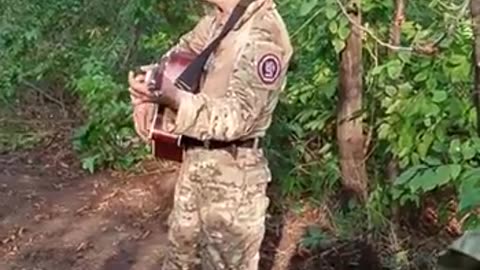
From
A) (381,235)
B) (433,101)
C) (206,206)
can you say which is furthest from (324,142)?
(206,206)

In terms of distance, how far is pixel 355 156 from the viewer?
6477 mm

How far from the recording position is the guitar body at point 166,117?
417 cm

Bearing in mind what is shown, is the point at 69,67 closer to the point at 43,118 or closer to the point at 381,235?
the point at 43,118

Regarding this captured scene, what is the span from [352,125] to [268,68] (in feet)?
7.37

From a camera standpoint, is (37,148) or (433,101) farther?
(37,148)

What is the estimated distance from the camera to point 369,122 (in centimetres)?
643

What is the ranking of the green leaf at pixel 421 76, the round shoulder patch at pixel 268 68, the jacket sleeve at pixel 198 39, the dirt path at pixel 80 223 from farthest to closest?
1. the dirt path at pixel 80 223
2. the green leaf at pixel 421 76
3. the jacket sleeve at pixel 198 39
4. the round shoulder patch at pixel 268 68

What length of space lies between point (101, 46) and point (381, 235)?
4.40 m

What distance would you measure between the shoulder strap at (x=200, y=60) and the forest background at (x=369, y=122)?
81cm

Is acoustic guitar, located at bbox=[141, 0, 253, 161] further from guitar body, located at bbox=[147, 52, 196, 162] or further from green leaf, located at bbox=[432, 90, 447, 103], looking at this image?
green leaf, located at bbox=[432, 90, 447, 103]

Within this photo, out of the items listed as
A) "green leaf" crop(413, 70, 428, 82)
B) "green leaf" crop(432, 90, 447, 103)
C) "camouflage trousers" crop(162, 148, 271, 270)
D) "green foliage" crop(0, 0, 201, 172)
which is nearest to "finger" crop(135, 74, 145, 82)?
"camouflage trousers" crop(162, 148, 271, 270)

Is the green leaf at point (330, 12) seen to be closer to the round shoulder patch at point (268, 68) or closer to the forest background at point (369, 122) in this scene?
the forest background at point (369, 122)

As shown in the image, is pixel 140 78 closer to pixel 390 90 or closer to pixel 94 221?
pixel 390 90

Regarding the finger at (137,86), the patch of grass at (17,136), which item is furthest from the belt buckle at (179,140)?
the patch of grass at (17,136)
